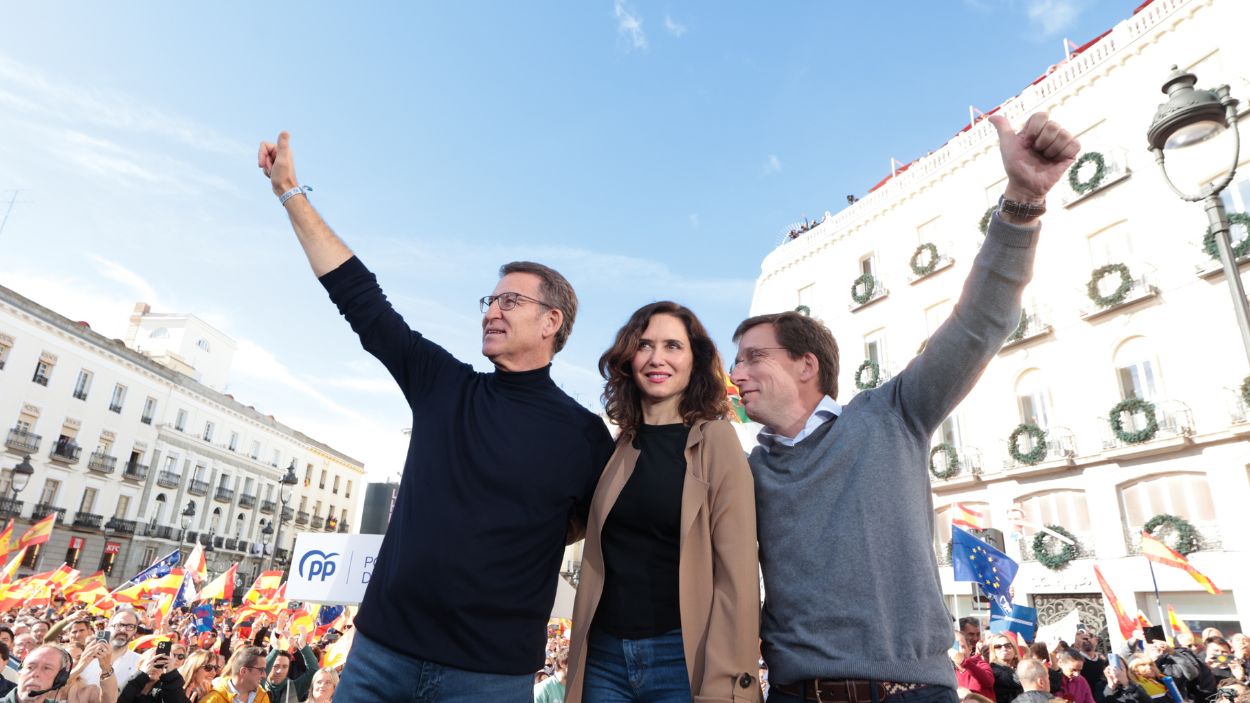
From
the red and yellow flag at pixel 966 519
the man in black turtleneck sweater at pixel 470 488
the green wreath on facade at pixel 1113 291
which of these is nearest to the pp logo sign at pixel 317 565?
the man in black turtleneck sweater at pixel 470 488

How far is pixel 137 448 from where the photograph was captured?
44312 mm

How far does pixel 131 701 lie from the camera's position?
252 inches

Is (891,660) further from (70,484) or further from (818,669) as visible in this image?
(70,484)

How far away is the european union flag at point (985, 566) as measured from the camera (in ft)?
35.0

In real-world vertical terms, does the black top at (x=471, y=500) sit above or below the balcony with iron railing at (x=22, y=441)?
below

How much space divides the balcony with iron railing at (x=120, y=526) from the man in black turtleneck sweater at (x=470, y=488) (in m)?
50.0

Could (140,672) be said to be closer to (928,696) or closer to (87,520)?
(928,696)

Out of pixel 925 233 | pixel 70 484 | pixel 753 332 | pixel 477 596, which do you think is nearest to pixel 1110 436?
pixel 925 233

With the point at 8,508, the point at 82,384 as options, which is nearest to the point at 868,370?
the point at 8,508

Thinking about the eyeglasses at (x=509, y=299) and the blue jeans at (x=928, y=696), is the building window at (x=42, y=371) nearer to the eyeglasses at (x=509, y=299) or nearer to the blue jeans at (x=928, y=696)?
the eyeglasses at (x=509, y=299)

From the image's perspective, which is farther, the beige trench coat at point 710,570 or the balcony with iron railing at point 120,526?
the balcony with iron railing at point 120,526

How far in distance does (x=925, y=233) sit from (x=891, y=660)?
2569 centimetres

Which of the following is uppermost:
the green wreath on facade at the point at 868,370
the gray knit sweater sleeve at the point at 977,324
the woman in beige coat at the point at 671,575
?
the green wreath on facade at the point at 868,370

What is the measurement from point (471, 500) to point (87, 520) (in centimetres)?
4937
